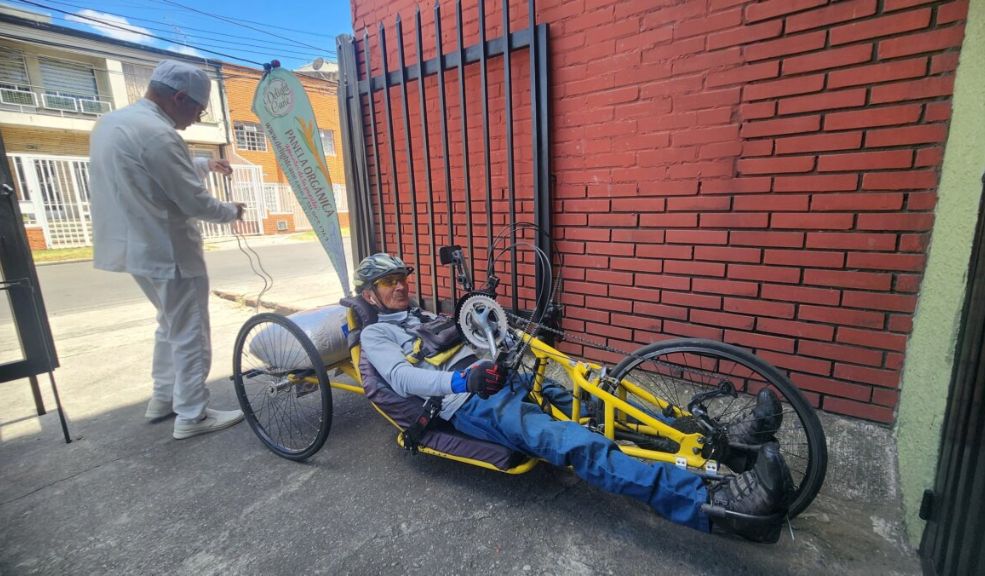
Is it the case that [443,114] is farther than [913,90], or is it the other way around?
[443,114]

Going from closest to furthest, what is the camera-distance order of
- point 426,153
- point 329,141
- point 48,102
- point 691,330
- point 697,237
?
point 697,237, point 691,330, point 426,153, point 48,102, point 329,141

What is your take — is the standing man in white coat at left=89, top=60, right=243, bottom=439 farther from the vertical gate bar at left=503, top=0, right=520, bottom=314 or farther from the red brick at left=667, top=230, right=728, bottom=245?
the red brick at left=667, top=230, right=728, bottom=245

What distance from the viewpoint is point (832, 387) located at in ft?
7.30

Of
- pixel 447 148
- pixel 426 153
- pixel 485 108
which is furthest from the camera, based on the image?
pixel 426 153

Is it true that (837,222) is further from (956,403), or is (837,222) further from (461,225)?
(461,225)

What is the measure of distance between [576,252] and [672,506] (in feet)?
5.60

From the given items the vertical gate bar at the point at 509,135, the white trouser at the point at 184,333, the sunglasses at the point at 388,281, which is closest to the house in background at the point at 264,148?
the white trouser at the point at 184,333

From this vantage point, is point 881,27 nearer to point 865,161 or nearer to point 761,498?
point 865,161

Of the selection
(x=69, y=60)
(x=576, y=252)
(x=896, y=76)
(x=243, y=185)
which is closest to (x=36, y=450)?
(x=576, y=252)

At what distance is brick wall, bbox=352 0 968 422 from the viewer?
196 cm

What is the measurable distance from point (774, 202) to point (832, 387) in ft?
3.09

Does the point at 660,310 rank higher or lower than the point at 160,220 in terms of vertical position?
lower

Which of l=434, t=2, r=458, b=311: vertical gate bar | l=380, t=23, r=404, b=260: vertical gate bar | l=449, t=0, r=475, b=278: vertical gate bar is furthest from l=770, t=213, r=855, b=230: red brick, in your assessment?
l=380, t=23, r=404, b=260: vertical gate bar

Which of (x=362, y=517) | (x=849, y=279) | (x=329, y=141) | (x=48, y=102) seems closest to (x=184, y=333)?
(x=362, y=517)
